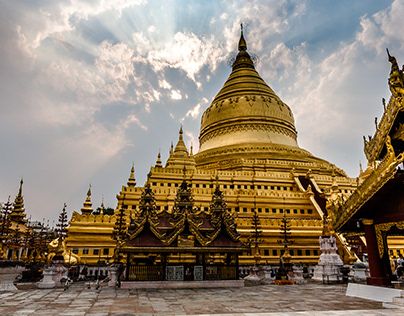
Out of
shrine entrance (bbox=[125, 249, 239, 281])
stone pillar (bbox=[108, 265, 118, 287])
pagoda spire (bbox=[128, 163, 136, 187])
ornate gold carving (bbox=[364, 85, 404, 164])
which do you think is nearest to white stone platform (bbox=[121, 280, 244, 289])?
shrine entrance (bbox=[125, 249, 239, 281])

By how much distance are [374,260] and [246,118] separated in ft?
102

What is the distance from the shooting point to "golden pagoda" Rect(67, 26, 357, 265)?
22.1 meters

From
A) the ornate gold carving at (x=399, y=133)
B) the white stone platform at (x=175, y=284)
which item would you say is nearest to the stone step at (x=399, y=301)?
the ornate gold carving at (x=399, y=133)

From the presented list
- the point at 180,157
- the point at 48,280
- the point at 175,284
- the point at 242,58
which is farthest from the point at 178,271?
the point at 242,58

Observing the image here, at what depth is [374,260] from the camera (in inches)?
334

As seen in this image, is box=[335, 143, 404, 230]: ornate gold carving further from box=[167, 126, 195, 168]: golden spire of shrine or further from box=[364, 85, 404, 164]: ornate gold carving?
box=[167, 126, 195, 168]: golden spire of shrine

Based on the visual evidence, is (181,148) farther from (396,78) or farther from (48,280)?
(396,78)

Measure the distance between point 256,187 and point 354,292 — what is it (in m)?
20.4

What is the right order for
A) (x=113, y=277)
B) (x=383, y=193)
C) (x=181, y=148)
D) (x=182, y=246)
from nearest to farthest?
(x=383, y=193), (x=182, y=246), (x=113, y=277), (x=181, y=148)

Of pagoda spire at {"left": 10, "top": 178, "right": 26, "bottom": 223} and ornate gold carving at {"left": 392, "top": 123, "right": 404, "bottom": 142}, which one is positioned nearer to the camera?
ornate gold carving at {"left": 392, "top": 123, "right": 404, "bottom": 142}

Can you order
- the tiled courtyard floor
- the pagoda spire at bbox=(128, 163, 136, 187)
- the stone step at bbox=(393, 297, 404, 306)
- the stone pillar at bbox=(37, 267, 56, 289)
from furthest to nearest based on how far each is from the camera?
the pagoda spire at bbox=(128, 163, 136, 187) → the stone pillar at bbox=(37, 267, 56, 289) → the stone step at bbox=(393, 297, 404, 306) → the tiled courtyard floor

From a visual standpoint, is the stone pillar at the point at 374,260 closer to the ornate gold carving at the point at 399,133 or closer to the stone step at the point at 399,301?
the stone step at the point at 399,301

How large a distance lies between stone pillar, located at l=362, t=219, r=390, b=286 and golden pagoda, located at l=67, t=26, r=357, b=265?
297 inches

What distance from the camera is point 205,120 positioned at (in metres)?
43.0
